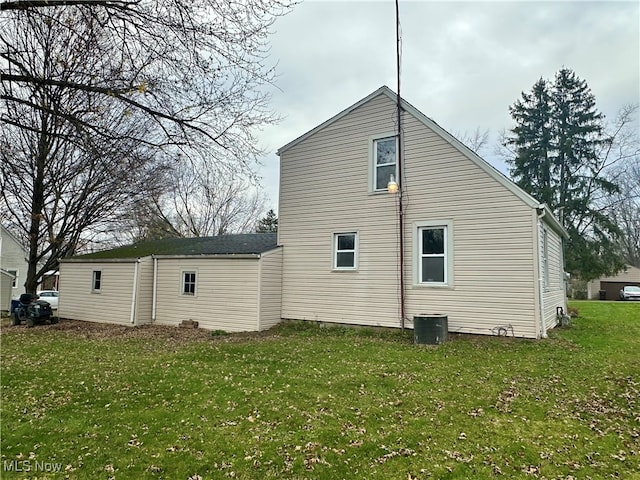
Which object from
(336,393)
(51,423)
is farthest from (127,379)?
(336,393)

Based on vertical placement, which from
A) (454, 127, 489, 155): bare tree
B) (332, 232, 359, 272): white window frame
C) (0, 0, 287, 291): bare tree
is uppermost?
(454, 127, 489, 155): bare tree

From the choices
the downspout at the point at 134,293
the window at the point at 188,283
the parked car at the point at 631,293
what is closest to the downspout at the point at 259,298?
the window at the point at 188,283

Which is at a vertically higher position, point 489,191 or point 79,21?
point 79,21

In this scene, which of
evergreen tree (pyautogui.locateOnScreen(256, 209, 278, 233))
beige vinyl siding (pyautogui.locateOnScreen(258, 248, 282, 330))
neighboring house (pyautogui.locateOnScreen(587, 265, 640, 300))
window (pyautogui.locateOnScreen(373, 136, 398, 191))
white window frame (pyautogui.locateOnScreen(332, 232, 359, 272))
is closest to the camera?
window (pyautogui.locateOnScreen(373, 136, 398, 191))

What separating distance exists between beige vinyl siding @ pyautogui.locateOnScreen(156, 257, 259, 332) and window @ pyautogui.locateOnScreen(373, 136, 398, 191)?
4.57 metres

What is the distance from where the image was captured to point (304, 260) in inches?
519

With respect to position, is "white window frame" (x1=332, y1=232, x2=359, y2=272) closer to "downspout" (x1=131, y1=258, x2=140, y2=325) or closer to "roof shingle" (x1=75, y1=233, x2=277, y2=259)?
→ "roof shingle" (x1=75, y1=233, x2=277, y2=259)

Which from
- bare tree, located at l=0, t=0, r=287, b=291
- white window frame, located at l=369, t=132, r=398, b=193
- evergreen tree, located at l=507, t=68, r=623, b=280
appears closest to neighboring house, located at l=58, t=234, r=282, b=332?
white window frame, located at l=369, t=132, r=398, b=193

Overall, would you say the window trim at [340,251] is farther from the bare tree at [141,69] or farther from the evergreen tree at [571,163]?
the evergreen tree at [571,163]

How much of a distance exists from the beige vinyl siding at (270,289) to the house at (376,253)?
0.12 ft

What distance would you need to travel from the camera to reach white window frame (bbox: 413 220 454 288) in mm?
10844

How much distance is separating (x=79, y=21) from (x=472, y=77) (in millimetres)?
15600

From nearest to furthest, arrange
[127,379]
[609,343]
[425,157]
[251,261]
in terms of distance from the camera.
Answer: [127,379], [609,343], [425,157], [251,261]

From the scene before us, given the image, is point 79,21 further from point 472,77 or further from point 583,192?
point 583,192
